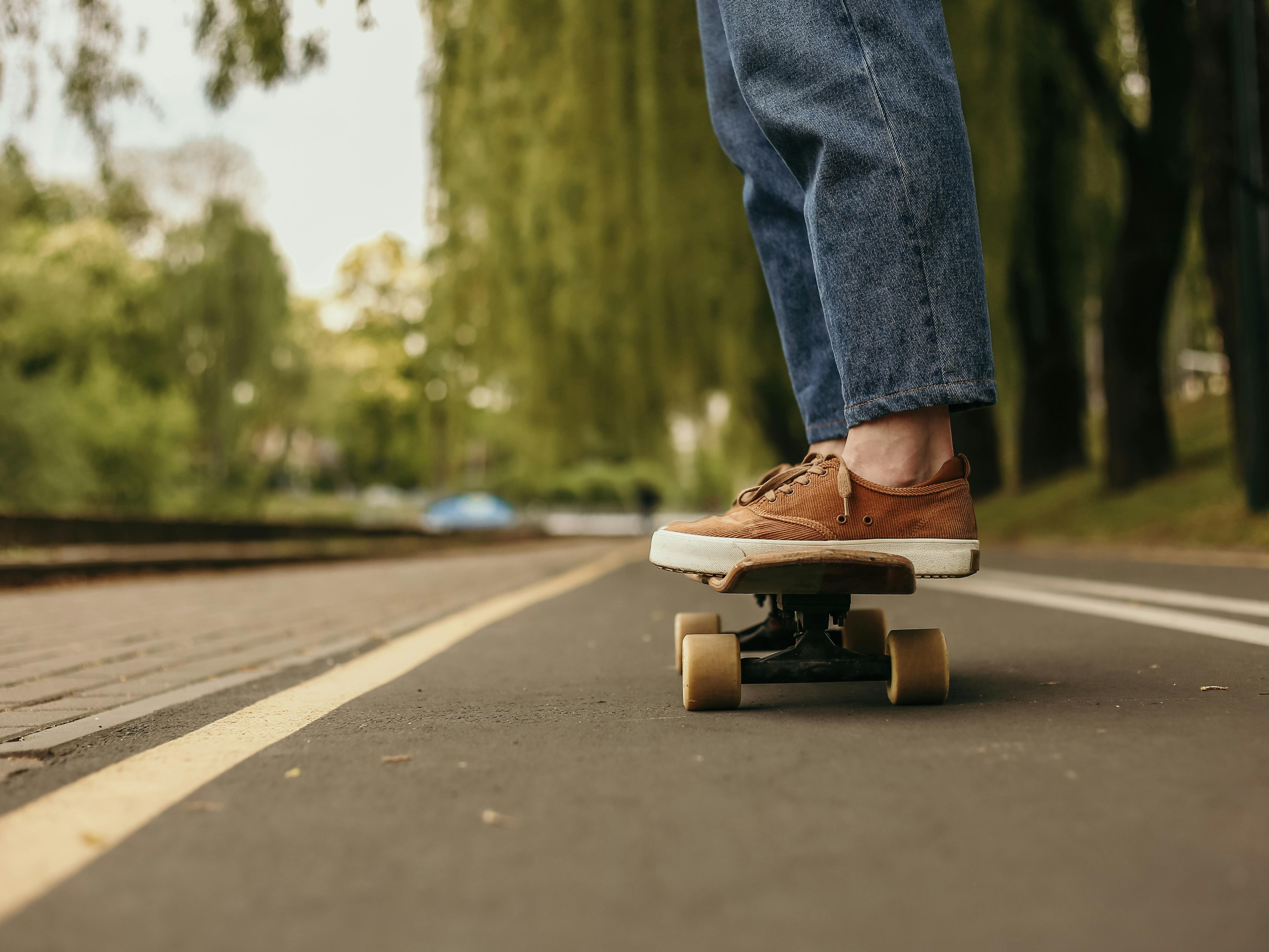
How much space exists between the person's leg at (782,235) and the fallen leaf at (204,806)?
5.22 ft

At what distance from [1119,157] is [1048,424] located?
15.0 feet

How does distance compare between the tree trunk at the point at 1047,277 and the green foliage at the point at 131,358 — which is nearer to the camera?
the tree trunk at the point at 1047,277

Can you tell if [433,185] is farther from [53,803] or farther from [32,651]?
[53,803]

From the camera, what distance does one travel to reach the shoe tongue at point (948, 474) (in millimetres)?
2193

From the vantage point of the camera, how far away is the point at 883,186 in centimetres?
215

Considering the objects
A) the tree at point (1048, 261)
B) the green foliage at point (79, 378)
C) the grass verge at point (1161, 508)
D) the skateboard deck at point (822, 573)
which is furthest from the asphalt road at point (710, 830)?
the green foliage at point (79, 378)

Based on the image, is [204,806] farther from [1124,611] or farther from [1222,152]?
[1222,152]

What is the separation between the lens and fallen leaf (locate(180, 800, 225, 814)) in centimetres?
140

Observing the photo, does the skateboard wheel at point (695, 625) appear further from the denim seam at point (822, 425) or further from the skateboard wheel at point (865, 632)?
the denim seam at point (822, 425)

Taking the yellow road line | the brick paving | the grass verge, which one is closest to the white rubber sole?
the yellow road line

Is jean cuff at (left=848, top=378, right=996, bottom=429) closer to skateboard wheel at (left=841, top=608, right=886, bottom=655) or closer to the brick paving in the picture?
skateboard wheel at (left=841, top=608, right=886, bottom=655)

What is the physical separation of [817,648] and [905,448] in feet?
1.40

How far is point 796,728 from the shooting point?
73.9 inches

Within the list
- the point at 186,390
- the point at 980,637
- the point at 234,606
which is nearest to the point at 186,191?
the point at 186,390
